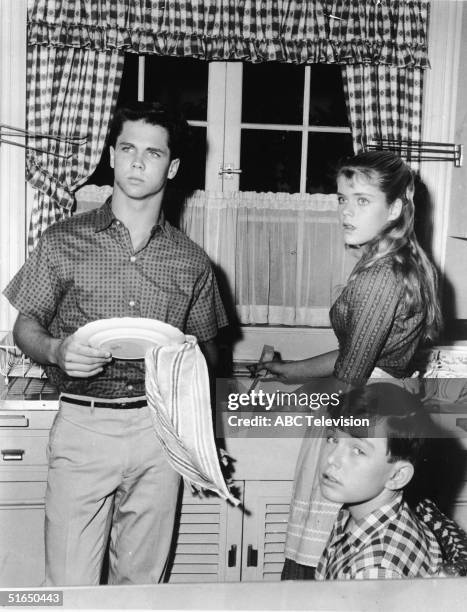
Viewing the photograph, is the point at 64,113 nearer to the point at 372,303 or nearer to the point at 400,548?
the point at 372,303

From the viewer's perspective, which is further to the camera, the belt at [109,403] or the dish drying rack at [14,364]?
the dish drying rack at [14,364]

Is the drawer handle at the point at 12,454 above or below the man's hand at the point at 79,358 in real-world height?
below

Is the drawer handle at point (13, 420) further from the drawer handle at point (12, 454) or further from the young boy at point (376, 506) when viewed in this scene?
the young boy at point (376, 506)

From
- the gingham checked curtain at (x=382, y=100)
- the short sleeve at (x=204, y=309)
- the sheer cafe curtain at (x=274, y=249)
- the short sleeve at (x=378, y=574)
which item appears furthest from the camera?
the sheer cafe curtain at (x=274, y=249)

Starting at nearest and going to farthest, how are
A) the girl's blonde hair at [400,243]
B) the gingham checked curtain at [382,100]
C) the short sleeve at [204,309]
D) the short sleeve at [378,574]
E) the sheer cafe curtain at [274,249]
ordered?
the short sleeve at [378,574] < the girl's blonde hair at [400,243] < the short sleeve at [204,309] < the gingham checked curtain at [382,100] < the sheer cafe curtain at [274,249]

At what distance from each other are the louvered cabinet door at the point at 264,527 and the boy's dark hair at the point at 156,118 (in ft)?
2.84

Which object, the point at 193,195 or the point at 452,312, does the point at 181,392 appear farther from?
the point at 452,312

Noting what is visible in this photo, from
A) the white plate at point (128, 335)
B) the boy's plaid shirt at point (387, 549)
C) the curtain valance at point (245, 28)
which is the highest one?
the curtain valance at point (245, 28)

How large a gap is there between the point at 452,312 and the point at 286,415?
739mm

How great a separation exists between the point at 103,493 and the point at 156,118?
30.2 inches

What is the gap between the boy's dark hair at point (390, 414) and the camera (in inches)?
47.1

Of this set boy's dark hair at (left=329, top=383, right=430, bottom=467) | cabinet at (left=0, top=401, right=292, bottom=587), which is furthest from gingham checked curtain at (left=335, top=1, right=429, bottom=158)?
cabinet at (left=0, top=401, right=292, bottom=587)
